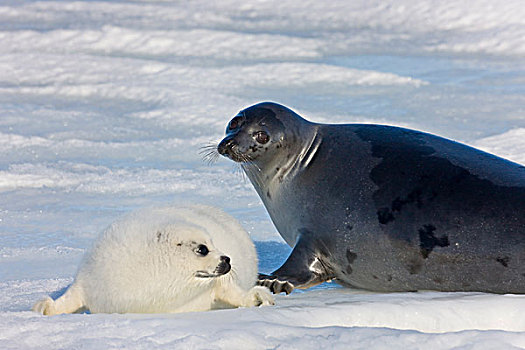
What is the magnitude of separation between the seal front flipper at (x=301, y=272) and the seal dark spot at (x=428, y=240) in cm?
45

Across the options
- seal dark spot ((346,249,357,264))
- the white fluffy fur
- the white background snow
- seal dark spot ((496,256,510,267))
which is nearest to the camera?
the white background snow

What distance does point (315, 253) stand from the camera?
339 centimetres

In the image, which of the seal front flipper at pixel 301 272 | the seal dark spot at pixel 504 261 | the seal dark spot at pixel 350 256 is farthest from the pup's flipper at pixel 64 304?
the seal dark spot at pixel 504 261

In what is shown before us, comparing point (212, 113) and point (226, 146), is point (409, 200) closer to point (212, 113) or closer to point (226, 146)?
point (226, 146)

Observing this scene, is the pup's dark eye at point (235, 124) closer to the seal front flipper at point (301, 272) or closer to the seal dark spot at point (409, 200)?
the seal front flipper at point (301, 272)

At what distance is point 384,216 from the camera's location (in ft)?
10.6

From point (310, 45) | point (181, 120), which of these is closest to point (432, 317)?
point (181, 120)

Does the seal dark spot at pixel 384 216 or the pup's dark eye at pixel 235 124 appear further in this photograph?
the pup's dark eye at pixel 235 124

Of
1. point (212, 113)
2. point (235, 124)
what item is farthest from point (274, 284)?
point (212, 113)

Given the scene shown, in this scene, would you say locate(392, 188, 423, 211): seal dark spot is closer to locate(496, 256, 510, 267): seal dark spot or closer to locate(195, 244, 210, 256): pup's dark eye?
locate(496, 256, 510, 267): seal dark spot

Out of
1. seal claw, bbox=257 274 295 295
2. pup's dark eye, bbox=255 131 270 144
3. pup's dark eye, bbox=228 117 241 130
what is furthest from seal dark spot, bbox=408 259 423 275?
pup's dark eye, bbox=228 117 241 130

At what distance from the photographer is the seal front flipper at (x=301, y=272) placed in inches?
123

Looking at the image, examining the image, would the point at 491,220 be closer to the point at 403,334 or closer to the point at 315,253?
the point at 315,253

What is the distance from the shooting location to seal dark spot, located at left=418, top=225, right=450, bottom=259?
3.08 m
